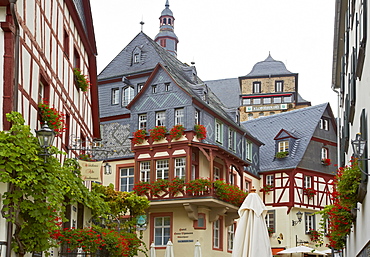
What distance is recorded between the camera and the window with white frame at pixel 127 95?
33.3 m

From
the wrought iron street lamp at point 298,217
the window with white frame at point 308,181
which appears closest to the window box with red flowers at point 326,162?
the window with white frame at point 308,181

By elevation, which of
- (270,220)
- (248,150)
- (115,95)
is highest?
(115,95)

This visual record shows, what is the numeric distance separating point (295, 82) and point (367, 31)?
62.3m

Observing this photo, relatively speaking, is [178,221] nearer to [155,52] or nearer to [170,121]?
[170,121]

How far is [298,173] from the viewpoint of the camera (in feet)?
121

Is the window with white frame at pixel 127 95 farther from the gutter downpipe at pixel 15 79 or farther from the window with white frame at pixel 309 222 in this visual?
the gutter downpipe at pixel 15 79

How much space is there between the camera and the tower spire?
78875 millimetres

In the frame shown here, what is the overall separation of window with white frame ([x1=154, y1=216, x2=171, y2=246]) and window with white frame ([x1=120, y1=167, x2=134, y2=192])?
2.40m

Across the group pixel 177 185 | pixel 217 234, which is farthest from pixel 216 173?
pixel 177 185

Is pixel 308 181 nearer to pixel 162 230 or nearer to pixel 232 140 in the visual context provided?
pixel 232 140

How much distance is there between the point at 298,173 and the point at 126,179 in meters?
10.2

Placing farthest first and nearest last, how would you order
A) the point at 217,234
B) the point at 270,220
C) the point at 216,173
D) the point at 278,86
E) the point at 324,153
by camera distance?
the point at 278,86 < the point at 324,153 < the point at 270,220 < the point at 216,173 < the point at 217,234

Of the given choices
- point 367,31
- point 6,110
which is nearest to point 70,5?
point 6,110

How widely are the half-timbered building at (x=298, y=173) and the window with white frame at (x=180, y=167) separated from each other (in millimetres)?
8608
